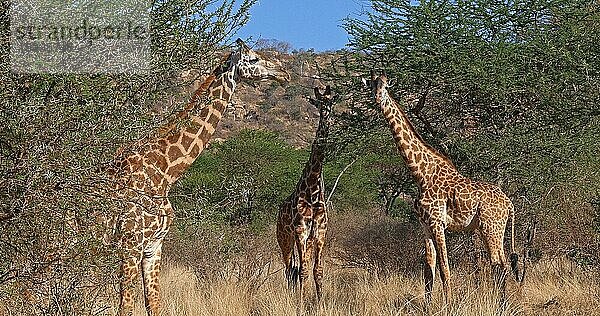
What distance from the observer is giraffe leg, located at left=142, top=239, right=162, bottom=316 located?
635 centimetres

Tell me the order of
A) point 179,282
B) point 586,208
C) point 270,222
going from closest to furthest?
point 179,282
point 586,208
point 270,222

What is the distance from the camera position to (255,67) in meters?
6.64

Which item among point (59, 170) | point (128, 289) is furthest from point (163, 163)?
point (59, 170)

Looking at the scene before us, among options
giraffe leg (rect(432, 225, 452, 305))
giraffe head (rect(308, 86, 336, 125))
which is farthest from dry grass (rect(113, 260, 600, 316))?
giraffe head (rect(308, 86, 336, 125))

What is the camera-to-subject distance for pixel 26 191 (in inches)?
157

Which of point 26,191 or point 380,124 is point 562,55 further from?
point 26,191

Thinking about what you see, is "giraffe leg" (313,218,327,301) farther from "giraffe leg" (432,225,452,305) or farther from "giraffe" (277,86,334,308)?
"giraffe leg" (432,225,452,305)

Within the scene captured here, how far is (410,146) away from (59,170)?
4853 mm

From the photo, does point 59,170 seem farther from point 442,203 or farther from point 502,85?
point 502,85

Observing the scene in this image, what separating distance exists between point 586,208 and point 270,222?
698 cm

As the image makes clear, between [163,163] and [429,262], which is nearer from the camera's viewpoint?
[163,163]

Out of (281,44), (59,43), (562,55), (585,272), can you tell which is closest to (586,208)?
(585,272)

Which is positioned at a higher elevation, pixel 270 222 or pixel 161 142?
pixel 161 142

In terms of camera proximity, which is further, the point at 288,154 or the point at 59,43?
the point at 288,154
